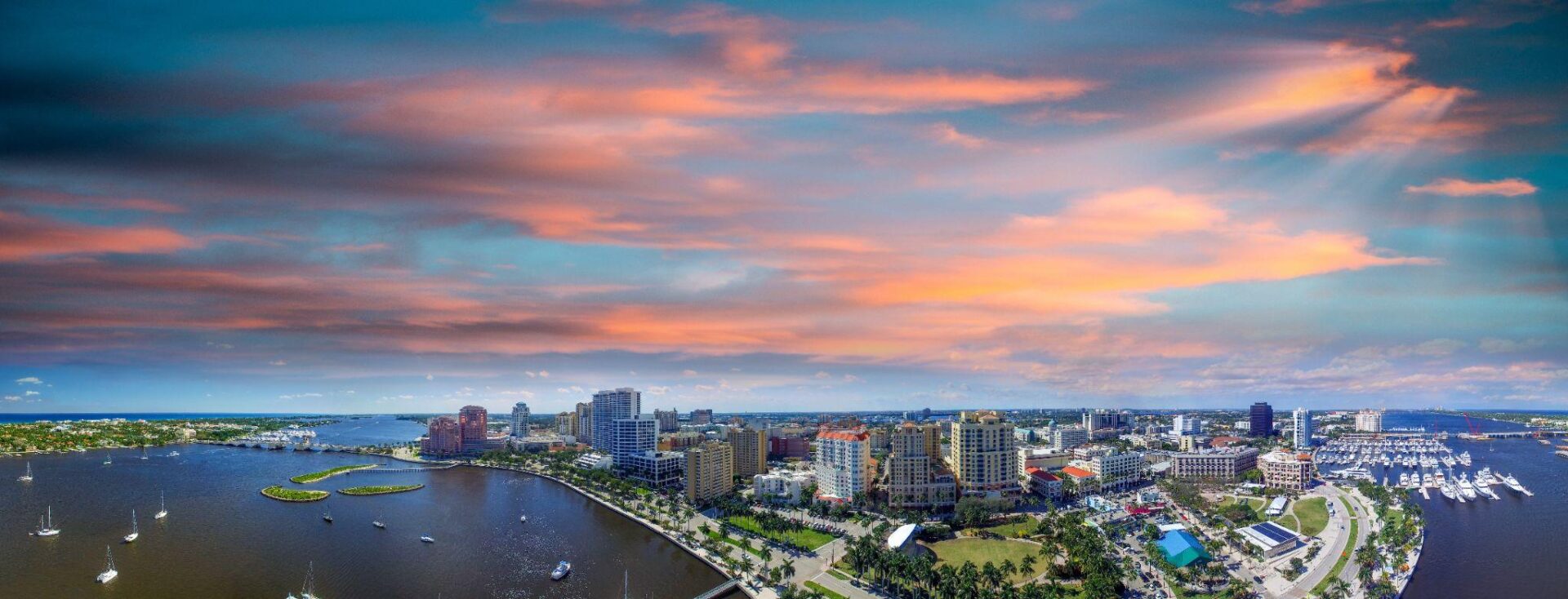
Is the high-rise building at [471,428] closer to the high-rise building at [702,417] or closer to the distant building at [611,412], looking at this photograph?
the distant building at [611,412]

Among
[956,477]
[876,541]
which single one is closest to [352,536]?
[876,541]

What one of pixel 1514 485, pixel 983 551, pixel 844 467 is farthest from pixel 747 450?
pixel 1514 485

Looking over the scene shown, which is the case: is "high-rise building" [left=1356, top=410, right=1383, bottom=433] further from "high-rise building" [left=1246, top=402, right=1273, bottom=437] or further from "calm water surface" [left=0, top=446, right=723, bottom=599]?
"calm water surface" [left=0, top=446, right=723, bottom=599]

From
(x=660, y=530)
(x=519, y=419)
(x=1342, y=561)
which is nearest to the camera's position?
(x=1342, y=561)

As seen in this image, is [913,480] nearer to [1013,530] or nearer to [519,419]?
[1013,530]

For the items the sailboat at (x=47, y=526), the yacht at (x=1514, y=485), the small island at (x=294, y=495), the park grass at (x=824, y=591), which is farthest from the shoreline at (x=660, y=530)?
the yacht at (x=1514, y=485)
